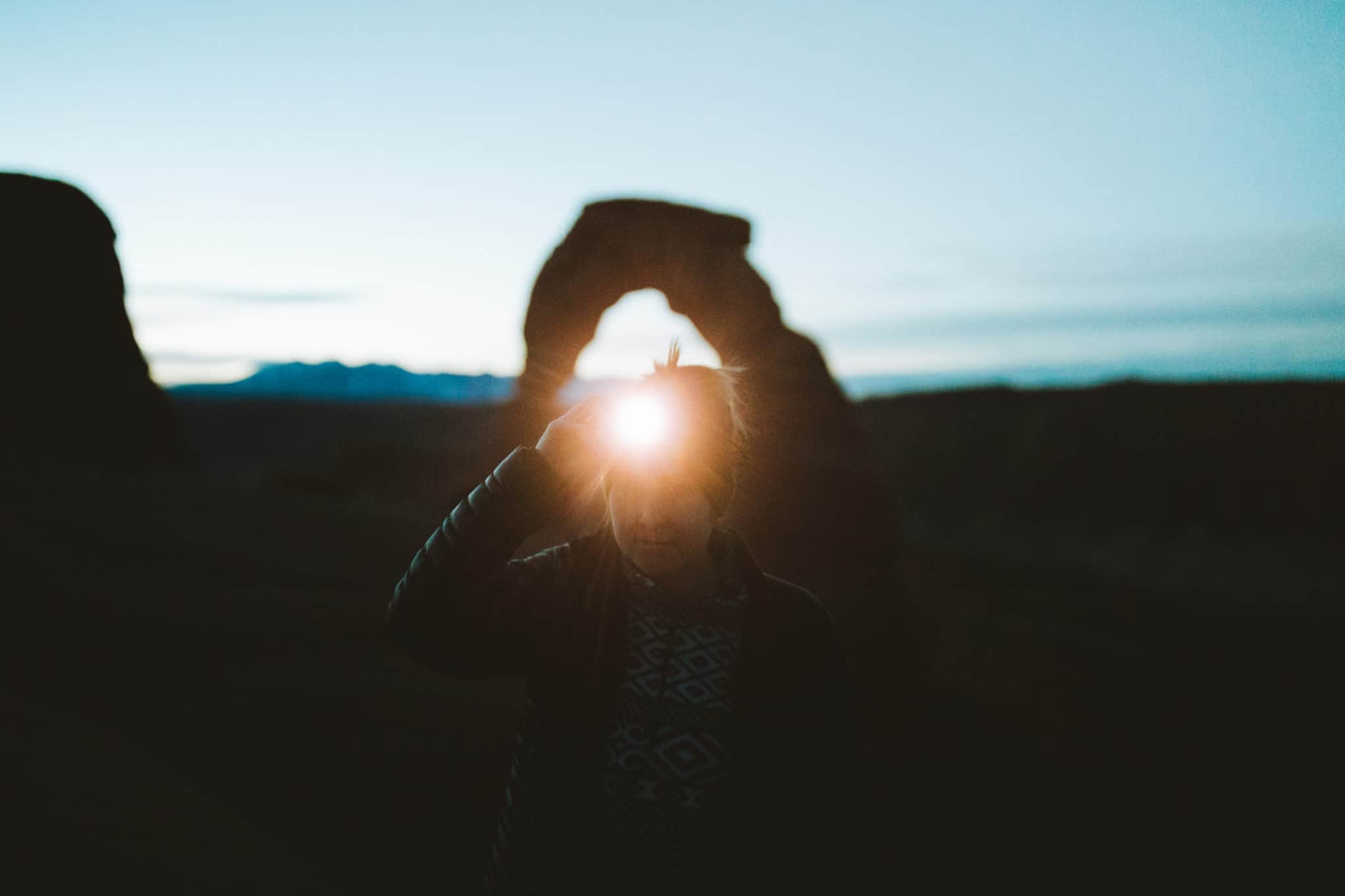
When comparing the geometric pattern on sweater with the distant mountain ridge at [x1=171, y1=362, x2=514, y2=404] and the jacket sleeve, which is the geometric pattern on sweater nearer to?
the jacket sleeve

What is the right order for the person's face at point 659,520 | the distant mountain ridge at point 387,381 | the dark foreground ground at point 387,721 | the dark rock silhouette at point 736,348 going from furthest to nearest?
1. the distant mountain ridge at point 387,381
2. the dark rock silhouette at point 736,348
3. the dark foreground ground at point 387,721
4. the person's face at point 659,520

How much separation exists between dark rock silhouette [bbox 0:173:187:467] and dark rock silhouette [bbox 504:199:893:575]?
4759mm

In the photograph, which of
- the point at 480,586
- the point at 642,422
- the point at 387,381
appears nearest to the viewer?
the point at 480,586

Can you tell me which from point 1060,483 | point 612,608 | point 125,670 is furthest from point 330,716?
point 1060,483

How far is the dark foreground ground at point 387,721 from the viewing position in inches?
121

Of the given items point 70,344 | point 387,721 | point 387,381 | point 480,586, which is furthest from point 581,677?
point 387,381

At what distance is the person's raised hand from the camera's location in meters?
1.81

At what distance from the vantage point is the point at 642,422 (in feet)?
6.05

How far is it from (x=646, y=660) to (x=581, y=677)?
0.16 m

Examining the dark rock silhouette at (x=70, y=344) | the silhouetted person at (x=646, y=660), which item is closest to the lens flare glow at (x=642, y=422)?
the silhouetted person at (x=646, y=660)

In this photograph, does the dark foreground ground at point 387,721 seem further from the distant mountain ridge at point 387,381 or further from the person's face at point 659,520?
the distant mountain ridge at point 387,381

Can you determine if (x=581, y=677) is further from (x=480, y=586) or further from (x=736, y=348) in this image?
(x=736, y=348)

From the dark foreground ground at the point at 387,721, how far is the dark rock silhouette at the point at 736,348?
2.25ft

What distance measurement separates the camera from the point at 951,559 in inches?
629
